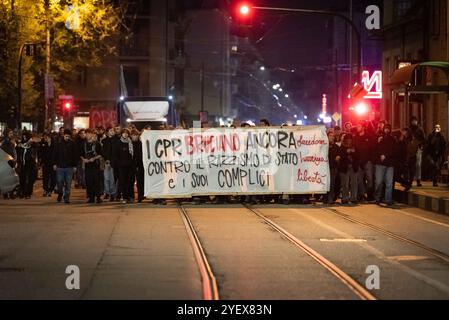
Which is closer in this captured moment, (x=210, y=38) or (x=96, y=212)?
(x=96, y=212)

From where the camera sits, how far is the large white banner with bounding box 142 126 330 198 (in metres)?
21.2

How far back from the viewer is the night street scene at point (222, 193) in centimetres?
1001

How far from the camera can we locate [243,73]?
416 feet

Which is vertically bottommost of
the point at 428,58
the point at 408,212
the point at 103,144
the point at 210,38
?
the point at 408,212

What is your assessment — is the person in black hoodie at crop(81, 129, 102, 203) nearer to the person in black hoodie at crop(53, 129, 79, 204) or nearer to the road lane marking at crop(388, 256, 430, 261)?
the person in black hoodie at crop(53, 129, 79, 204)

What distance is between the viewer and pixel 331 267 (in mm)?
11086

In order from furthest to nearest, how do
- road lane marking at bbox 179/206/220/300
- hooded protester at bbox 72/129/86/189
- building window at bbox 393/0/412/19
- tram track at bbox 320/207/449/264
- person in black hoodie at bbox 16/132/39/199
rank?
building window at bbox 393/0/412/19, hooded protester at bbox 72/129/86/189, person in black hoodie at bbox 16/132/39/199, tram track at bbox 320/207/449/264, road lane marking at bbox 179/206/220/300

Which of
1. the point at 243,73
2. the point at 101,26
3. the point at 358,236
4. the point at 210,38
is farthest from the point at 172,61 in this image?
the point at 358,236

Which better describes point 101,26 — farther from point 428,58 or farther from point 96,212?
point 96,212

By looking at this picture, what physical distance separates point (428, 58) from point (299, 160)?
1530cm

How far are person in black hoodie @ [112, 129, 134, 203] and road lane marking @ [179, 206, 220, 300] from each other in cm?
517

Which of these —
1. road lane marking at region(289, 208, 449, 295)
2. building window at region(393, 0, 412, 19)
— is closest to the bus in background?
building window at region(393, 0, 412, 19)

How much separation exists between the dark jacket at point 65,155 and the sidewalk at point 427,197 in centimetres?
858
